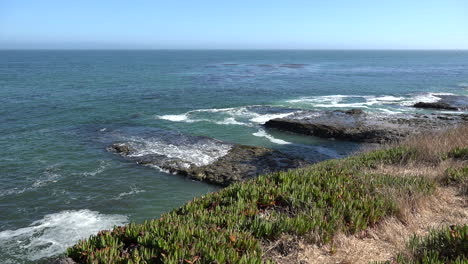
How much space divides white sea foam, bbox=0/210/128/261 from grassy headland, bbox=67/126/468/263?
756 cm

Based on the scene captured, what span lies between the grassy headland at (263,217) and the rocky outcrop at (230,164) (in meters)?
9.62

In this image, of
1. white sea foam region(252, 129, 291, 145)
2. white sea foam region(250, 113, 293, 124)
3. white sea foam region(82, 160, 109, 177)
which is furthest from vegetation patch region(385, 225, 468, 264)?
white sea foam region(250, 113, 293, 124)

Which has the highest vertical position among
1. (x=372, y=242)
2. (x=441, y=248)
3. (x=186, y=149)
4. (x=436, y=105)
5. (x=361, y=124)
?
(x=441, y=248)

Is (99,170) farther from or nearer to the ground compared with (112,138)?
nearer to the ground

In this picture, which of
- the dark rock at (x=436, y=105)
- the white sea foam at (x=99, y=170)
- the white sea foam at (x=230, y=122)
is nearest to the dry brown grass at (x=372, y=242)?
the white sea foam at (x=99, y=170)

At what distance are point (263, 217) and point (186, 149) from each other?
18.3 meters

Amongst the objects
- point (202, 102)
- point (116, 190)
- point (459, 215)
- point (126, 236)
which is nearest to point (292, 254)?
point (126, 236)

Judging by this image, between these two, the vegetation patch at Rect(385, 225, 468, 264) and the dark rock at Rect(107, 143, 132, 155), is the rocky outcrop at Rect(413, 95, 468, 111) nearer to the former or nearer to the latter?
the dark rock at Rect(107, 143, 132, 155)

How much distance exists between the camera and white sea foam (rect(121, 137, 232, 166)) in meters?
23.2

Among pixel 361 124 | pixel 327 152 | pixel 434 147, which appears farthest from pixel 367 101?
pixel 434 147

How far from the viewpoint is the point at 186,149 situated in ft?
82.7

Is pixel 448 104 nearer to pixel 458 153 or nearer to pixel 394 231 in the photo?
pixel 458 153

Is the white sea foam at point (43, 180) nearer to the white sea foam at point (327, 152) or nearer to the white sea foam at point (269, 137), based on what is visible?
the white sea foam at point (269, 137)

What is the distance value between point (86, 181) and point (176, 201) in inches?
227
